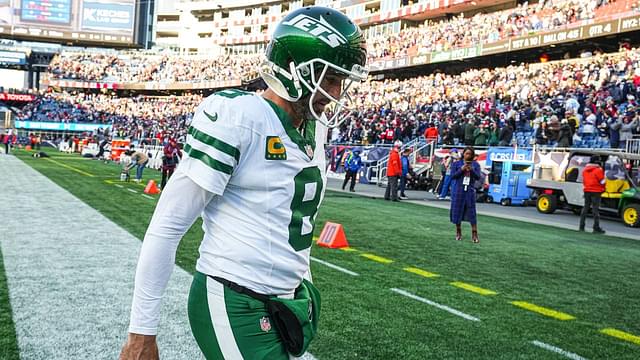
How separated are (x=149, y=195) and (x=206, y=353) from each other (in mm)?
15125

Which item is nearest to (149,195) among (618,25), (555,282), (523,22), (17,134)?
(555,282)

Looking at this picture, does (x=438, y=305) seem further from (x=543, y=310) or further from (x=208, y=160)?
(x=208, y=160)

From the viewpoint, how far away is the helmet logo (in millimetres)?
1996

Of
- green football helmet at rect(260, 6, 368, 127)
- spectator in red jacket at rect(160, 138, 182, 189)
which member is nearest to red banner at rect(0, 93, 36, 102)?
spectator in red jacket at rect(160, 138, 182, 189)

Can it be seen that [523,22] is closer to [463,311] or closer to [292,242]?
[463,311]

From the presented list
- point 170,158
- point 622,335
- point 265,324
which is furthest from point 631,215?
point 265,324

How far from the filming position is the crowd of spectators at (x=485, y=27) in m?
30.0

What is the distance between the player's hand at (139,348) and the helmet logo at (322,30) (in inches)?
41.6

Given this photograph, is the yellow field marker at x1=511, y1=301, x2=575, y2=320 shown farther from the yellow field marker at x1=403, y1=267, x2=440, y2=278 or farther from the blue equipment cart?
the blue equipment cart

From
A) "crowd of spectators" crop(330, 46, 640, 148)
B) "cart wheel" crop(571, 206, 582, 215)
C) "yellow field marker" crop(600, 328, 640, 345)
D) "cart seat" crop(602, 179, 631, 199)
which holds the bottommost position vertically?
"yellow field marker" crop(600, 328, 640, 345)

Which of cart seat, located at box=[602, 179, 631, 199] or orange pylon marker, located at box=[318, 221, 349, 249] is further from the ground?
cart seat, located at box=[602, 179, 631, 199]

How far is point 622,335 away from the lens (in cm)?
536

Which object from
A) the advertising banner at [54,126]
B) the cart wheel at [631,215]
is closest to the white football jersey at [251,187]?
the cart wheel at [631,215]

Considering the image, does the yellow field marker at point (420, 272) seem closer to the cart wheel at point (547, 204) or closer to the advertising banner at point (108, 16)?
the cart wheel at point (547, 204)
